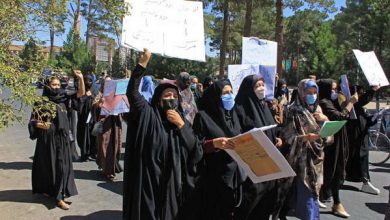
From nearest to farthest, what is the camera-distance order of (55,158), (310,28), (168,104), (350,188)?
(168,104) → (55,158) → (350,188) → (310,28)

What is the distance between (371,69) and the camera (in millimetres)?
6293

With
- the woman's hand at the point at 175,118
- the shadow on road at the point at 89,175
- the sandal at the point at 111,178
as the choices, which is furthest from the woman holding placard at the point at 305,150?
the shadow on road at the point at 89,175

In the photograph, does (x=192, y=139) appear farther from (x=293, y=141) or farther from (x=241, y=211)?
(x=293, y=141)

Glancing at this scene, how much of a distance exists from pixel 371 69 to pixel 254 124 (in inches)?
120

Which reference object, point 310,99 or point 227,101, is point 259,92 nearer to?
point 227,101

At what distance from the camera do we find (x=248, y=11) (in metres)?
20.4

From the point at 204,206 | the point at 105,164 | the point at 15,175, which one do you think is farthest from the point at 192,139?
the point at 15,175

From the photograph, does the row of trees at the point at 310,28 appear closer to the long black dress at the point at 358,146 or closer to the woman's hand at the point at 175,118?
the long black dress at the point at 358,146

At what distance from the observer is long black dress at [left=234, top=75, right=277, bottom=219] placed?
4055mm

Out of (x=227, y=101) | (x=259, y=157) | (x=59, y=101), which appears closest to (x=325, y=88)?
(x=227, y=101)

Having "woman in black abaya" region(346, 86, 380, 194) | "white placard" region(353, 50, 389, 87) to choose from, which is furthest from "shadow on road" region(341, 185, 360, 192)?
"white placard" region(353, 50, 389, 87)

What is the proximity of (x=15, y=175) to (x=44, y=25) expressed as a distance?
3699mm

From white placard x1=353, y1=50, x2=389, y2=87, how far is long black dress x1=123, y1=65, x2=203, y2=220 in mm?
3424

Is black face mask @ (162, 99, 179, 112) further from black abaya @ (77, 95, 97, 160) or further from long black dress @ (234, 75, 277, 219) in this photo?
black abaya @ (77, 95, 97, 160)
